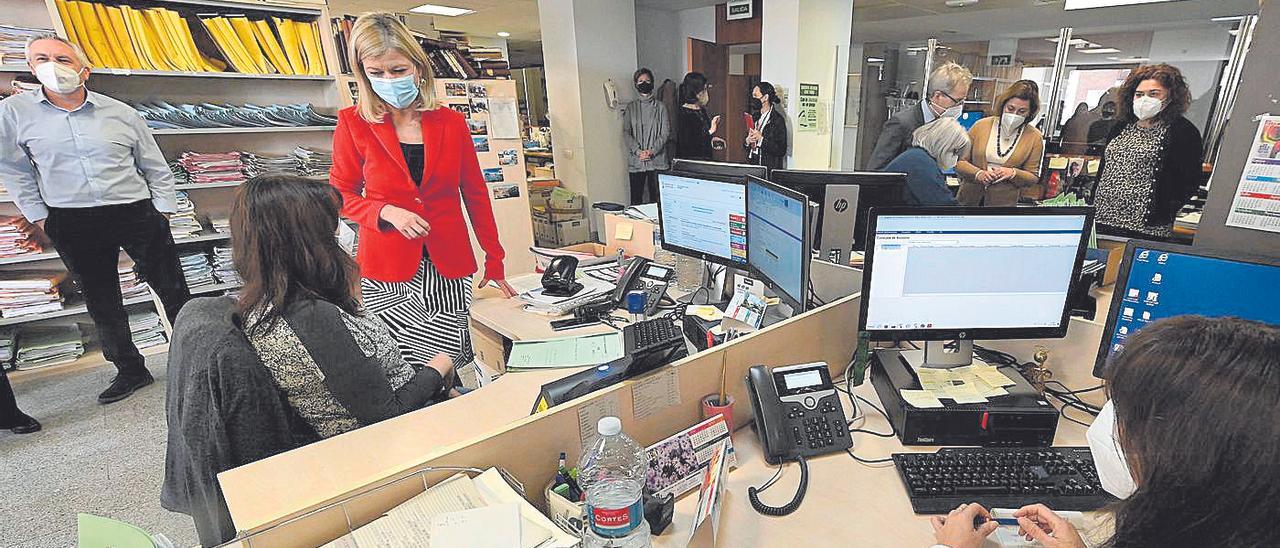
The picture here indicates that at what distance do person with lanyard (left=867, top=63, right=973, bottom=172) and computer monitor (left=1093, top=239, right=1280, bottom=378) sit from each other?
1.82m

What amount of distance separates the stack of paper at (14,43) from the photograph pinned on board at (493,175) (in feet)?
7.70

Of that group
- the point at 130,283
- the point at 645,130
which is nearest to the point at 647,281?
the point at 130,283

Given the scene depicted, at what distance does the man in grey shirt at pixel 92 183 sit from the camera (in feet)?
8.00

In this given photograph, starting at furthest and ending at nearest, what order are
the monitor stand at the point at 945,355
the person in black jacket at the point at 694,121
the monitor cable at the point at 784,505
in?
the person in black jacket at the point at 694,121 < the monitor stand at the point at 945,355 < the monitor cable at the point at 784,505

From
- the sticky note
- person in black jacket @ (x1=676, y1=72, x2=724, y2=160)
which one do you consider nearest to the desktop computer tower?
the sticky note

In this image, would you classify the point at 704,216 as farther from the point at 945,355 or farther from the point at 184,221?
the point at 184,221

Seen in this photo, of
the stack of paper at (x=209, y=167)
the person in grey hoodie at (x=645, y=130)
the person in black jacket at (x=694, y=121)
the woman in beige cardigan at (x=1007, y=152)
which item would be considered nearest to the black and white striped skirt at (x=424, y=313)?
the stack of paper at (x=209, y=167)

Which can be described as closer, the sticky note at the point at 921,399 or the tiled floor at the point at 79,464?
the sticky note at the point at 921,399

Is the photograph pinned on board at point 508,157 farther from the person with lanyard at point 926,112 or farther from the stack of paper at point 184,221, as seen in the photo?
the person with lanyard at point 926,112

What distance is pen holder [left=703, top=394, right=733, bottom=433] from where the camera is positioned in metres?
1.18

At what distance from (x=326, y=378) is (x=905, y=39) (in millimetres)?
9026

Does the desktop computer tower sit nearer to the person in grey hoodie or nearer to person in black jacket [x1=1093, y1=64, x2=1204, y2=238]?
person in black jacket [x1=1093, y1=64, x2=1204, y2=238]

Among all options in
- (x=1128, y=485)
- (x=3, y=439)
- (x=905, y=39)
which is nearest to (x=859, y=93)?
(x=905, y=39)

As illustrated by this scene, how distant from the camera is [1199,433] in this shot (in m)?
0.67
